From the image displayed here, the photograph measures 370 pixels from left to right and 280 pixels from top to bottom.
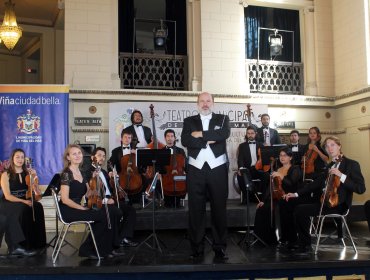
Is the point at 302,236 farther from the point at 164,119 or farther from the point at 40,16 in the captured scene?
the point at 40,16

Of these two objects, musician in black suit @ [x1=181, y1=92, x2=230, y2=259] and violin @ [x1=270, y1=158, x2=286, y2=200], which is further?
violin @ [x1=270, y1=158, x2=286, y2=200]

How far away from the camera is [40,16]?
1003 cm

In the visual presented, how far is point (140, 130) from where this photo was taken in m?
6.89

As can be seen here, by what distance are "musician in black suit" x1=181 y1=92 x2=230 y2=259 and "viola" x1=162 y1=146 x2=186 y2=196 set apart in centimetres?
165

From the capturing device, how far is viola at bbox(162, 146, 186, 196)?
19.0 ft

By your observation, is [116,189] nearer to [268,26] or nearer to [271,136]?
[271,136]

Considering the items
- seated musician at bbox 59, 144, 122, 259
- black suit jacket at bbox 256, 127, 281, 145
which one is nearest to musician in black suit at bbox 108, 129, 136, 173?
seated musician at bbox 59, 144, 122, 259

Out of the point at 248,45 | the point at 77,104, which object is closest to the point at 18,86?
the point at 77,104

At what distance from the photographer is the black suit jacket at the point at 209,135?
402 centimetres

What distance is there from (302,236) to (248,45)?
4.97 m

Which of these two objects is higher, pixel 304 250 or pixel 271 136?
pixel 271 136

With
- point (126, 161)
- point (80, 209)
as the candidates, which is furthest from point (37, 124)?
point (80, 209)

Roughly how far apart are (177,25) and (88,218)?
17.9 ft

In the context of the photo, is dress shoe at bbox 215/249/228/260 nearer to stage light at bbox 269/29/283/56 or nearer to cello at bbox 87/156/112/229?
cello at bbox 87/156/112/229
